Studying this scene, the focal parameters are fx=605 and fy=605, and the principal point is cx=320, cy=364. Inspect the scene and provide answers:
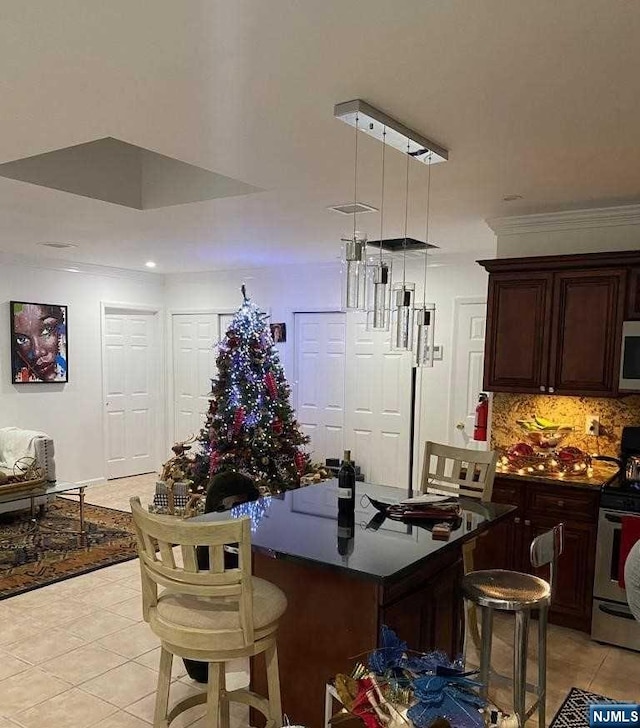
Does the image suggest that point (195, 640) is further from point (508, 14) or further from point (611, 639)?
point (611, 639)

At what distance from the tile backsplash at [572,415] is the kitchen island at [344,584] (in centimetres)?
167

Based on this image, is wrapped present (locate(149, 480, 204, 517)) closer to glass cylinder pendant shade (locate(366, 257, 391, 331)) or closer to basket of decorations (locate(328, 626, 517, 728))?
glass cylinder pendant shade (locate(366, 257, 391, 331))

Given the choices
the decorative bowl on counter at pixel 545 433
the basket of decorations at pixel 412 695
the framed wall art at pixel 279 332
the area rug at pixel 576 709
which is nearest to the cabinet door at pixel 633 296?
the decorative bowl on counter at pixel 545 433

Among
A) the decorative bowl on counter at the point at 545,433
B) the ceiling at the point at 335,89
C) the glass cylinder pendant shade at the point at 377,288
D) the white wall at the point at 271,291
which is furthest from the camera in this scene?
the white wall at the point at 271,291

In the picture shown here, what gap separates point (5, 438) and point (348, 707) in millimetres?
5665

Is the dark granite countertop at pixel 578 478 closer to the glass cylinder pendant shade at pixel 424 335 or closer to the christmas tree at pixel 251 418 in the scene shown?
the glass cylinder pendant shade at pixel 424 335

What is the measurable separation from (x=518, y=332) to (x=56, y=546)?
403cm

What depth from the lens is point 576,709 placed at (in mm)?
2840

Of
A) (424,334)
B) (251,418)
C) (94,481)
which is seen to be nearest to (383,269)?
(424,334)

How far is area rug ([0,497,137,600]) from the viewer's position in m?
4.40

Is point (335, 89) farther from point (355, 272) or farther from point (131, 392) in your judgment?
point (131, 392)

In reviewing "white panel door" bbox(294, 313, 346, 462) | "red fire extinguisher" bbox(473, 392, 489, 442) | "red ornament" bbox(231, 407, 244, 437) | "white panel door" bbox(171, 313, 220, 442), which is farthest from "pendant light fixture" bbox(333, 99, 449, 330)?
"white panel door" bbox(171, 313, 220, 442)

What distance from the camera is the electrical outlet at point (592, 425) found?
4.14 meters

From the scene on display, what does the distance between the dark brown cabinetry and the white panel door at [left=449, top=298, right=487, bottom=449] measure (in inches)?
81.6
